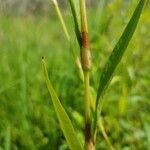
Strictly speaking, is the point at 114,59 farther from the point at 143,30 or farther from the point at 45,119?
the point at 143,30

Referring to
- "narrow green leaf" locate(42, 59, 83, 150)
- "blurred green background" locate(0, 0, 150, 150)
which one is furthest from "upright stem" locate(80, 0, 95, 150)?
Result: "blurred green background" locate(0, 0, 150, 150)

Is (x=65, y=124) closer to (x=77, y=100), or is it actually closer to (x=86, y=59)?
(x=86, y=59)

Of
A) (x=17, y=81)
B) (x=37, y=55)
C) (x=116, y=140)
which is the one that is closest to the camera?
(x=116, y=140)

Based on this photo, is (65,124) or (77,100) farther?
(77,100)

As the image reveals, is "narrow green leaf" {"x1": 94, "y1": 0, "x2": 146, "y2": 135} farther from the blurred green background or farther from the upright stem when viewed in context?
the blurred green background

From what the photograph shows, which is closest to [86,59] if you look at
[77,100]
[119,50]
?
[119,50]

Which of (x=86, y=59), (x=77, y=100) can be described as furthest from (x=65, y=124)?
(x=77, y=100)

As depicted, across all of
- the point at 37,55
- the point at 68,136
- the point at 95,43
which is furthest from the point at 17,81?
the point at 68,136

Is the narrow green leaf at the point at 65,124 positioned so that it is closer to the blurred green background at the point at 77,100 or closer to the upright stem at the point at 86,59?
the upright stem at the point at 86,59

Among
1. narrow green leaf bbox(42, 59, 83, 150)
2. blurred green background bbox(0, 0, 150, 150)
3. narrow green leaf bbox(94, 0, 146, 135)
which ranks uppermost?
narrow green leaf bbox(94, 0, 146, 135)

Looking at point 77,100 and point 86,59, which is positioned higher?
point 86,59

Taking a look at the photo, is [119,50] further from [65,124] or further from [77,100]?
[77,100]
